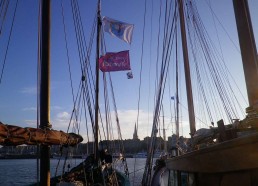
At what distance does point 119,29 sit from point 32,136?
1401 cm

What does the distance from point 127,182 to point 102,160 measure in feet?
12.4

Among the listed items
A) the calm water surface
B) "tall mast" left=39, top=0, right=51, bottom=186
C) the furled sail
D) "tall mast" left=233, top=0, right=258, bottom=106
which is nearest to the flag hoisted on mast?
the calm water surface

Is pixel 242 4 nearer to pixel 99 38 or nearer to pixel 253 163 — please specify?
pixel 253 163

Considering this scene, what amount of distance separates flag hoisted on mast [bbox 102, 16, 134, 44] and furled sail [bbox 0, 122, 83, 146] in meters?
12.4

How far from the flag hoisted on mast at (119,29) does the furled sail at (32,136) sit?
1239 centimetres

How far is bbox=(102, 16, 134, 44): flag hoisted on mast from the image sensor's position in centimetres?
1808

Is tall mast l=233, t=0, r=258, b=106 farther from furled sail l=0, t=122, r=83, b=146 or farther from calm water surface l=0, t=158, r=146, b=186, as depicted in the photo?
calm water surface l=0, t=158, r=146, b=186

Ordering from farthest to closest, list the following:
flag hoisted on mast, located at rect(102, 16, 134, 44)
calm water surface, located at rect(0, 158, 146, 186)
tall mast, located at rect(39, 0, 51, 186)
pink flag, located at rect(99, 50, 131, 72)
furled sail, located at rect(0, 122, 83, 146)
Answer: calm water surface, located at rect(0, 158, 146, 186) < pink flag, located at rect(99, 50, 131, 72) < flag hoisted on mast, located at rect(102, 16, 134, 44) < tall mast, located at rect(39, 0, 51, 186) < furled sail, located at rect(0, 122, 83, 146)

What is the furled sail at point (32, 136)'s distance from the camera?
4715mm

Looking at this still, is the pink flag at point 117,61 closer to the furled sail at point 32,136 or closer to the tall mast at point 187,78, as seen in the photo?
the tall mast at point 187,78

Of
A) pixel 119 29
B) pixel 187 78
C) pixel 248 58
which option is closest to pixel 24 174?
pixel 119 29

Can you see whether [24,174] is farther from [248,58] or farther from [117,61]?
[248,58]

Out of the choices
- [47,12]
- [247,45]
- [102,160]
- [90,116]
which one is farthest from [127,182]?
[247,45]

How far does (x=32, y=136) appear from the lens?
535 centimetres
